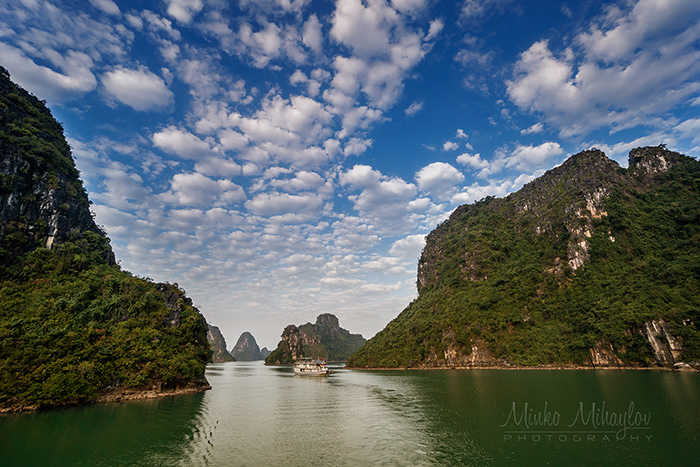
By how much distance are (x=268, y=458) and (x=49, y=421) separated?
885 inches

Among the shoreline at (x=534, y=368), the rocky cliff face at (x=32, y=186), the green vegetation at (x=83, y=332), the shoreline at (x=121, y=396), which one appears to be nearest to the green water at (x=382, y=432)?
the shoreline at (x=121, y=396)

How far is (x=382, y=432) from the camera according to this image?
24625 mm

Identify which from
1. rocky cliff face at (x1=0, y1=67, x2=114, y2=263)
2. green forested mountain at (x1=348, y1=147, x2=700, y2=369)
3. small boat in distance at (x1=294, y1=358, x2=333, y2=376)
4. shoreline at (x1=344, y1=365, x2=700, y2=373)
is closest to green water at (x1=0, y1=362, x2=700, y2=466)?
rocky cliff face at (x1=0, y1=67, x2=114, y2=263)

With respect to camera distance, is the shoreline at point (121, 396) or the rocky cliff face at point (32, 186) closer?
the shoreline at point (121, 396)

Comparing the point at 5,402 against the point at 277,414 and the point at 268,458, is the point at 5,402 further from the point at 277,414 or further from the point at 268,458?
the point at 268,458

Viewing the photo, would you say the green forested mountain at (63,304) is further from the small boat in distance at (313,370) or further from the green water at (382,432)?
the small boat in distance at (313,370)

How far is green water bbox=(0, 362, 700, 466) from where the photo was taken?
711 inches

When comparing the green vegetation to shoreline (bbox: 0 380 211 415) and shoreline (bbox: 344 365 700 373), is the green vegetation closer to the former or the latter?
shoreline (bbox: 0 380 211 415)

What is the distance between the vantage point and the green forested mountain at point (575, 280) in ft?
222

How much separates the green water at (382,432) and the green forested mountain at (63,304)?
3.72 metres

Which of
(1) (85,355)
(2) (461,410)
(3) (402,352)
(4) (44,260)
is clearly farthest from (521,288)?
(4) (44,260)

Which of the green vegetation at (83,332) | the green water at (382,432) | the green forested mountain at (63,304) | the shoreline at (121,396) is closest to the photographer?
the green water at (382,432)

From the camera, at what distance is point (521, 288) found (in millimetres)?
101625

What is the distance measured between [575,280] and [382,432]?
321 feet
